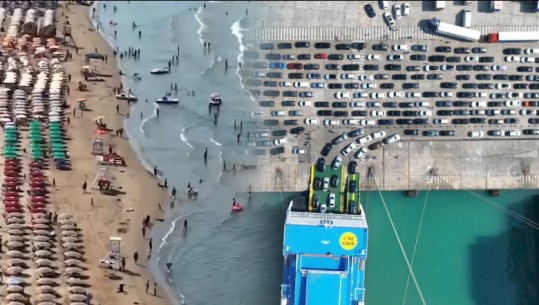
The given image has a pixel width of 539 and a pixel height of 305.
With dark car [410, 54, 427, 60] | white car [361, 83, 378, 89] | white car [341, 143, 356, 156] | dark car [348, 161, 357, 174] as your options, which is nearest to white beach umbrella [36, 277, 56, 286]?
dark car [348, 161, 357, 174]

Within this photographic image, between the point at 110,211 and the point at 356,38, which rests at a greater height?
the point at 356,38

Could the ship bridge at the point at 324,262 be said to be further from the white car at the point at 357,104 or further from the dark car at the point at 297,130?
the white car at the point at 357,104

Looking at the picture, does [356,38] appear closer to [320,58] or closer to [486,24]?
[320,58]

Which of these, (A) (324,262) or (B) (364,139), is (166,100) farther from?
(A) (324,262)

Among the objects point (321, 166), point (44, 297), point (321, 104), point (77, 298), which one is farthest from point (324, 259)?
point (44, 297)

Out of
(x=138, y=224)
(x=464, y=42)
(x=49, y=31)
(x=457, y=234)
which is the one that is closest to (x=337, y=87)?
(x=464, y=42)

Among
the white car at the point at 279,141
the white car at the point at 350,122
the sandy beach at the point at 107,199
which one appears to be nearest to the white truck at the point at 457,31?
the white car at the point at 350,122
